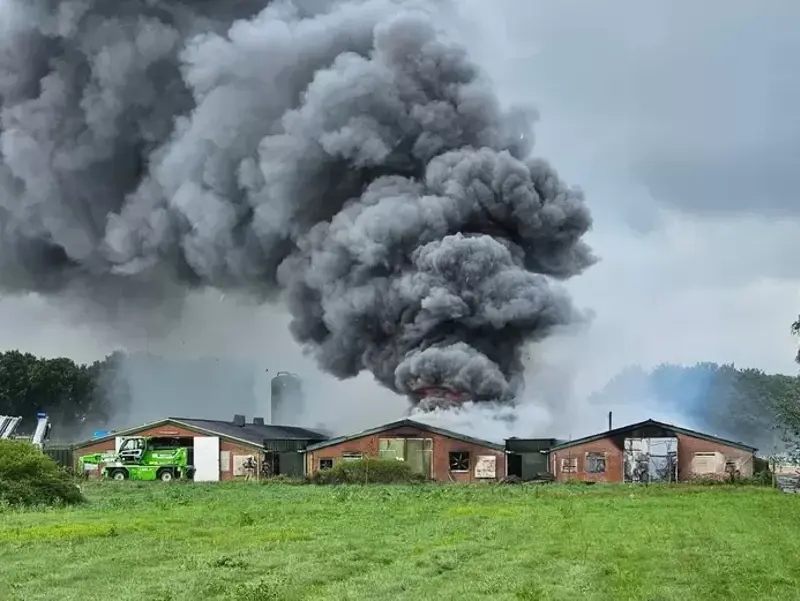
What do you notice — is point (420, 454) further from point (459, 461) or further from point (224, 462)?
point (224, 462)

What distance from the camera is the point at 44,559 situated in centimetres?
1711

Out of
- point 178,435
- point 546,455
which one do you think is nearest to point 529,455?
point 546,455

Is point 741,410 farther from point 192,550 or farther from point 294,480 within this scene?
point 192,550

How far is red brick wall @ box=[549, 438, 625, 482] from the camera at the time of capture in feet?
170

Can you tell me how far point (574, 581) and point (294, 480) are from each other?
37.1 meters

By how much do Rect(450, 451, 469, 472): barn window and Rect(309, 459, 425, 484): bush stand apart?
4.38 metres

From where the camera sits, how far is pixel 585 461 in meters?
52.3

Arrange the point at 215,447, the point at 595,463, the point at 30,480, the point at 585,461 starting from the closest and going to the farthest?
the point at 30,480 → the point at 595,463 → the point at 585,461 → the point at 215,447

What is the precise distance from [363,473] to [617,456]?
1309cm

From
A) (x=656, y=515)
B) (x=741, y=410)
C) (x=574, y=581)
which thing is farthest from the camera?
(x=741, y=410)

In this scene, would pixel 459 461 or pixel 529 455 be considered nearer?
pixel 529 455

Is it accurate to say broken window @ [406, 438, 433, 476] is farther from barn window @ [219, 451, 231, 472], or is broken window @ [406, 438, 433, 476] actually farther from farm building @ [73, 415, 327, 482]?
barn window @ [219, 451, 231, 472]

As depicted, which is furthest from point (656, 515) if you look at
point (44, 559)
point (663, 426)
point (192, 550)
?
point (663, 426)

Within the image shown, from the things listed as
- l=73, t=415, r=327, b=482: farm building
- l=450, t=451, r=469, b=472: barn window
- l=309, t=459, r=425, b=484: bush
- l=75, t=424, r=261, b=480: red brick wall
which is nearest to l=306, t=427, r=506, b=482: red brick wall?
l=450, t=451, r=469, b=472: barn window
